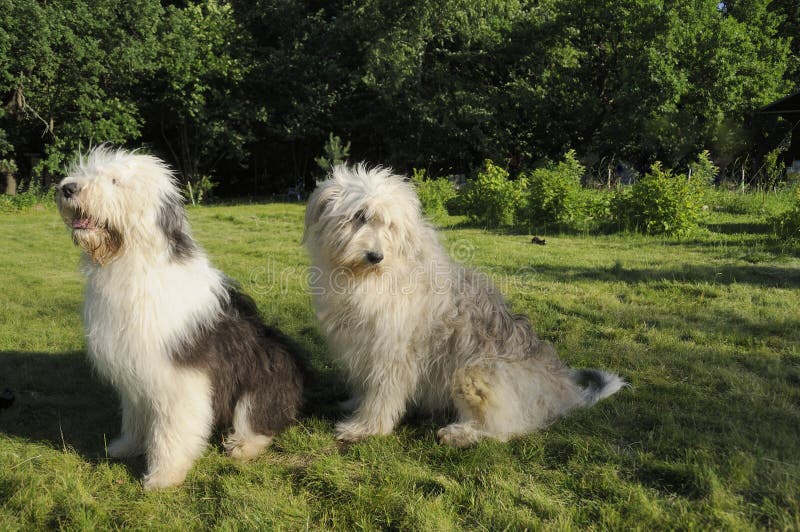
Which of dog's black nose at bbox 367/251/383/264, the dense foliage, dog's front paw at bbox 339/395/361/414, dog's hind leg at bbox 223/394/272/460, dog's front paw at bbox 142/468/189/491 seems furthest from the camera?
the dense foliage

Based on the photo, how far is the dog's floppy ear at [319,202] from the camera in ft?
10.5

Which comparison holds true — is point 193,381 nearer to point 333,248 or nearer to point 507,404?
point 333,248

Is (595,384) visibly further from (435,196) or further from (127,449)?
(435,196)

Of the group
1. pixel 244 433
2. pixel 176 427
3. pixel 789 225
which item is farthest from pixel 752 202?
pixel 176 427

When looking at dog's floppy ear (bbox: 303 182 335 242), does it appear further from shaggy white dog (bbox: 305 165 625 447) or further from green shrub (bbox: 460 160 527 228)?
green shrub (bbox: 460 160 527 228)

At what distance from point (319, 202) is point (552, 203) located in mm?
7531

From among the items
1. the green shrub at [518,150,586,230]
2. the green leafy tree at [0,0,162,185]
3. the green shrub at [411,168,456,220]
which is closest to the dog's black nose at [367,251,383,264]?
the green shrub at [518,150,586,230]

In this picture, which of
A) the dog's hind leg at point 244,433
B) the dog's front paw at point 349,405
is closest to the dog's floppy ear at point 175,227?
the dog's hind leg at point 244,433

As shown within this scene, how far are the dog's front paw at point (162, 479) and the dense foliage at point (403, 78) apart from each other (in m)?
15.9

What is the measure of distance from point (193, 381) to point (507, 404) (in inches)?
66.0

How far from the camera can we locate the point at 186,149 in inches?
776

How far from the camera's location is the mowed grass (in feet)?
8.25

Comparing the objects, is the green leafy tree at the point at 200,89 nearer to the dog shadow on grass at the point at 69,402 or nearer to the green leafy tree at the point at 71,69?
the green leafy tree at the point at 71,69

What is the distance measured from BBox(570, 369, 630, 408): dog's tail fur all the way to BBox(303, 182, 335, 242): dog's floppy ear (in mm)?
1897
